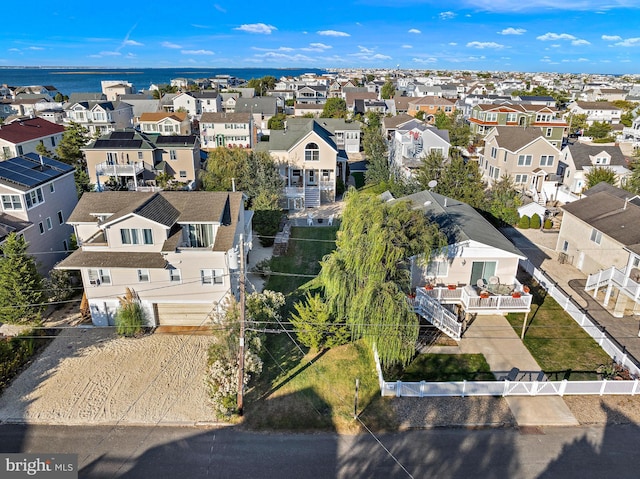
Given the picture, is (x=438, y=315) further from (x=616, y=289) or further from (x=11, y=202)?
(x=11, y=202)

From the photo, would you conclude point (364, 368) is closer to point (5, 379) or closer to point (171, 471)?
point (171, 471)

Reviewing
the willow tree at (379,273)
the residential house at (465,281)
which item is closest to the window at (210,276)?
the willow tree at (379,273)

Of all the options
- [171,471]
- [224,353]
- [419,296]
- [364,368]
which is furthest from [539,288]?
[171,471]

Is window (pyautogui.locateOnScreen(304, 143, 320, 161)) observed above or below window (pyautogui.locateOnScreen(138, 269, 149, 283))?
above

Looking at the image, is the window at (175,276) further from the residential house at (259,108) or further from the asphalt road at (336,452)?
the residential house at (259,108)

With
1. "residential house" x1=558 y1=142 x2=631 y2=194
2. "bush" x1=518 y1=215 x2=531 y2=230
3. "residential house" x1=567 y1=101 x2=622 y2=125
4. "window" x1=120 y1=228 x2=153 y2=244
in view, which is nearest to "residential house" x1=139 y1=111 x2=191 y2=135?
"window" x1=120 y1=228 x2=153 y2=244

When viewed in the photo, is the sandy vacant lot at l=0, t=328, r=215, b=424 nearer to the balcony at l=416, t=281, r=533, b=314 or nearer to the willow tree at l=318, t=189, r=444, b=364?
the willow tree at l=318, t=189, r=444, b=364
